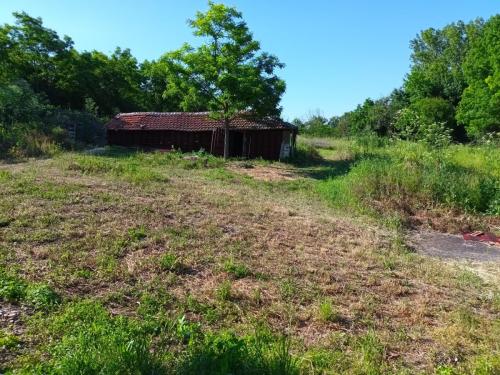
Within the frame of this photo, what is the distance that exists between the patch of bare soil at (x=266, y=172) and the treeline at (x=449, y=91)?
13268mm

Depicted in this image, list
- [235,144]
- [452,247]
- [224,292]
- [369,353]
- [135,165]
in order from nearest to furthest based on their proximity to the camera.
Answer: [369,353]
[224,292]
[452,247]
[135,165]
[235,144]

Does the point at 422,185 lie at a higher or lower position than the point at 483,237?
higher

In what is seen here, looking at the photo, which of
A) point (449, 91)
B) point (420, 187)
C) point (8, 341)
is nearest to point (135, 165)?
point (420, 187)

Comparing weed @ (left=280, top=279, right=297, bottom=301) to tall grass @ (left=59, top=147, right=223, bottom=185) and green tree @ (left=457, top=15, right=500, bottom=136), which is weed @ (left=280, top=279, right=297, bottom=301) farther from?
green tree @ (left=457, top=15, right=500, bottom=136)

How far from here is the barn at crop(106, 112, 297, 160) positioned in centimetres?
2350

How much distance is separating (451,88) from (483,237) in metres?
39.6

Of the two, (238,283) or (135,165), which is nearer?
(238,283)

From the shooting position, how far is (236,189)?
12.7 m

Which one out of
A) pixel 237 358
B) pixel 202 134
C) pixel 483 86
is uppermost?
pixel 483 86

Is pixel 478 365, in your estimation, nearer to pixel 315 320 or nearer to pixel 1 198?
pixel 315 320

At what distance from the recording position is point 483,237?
8.72m

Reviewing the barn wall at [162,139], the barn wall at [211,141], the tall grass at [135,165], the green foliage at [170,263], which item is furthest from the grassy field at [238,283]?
the barn wall at [162,139]

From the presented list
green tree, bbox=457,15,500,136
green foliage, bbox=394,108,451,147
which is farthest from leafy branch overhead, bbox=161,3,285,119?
green tree, bbox=457,15,500,136

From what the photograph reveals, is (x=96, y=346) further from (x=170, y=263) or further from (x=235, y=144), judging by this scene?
(x=235, y=144)
